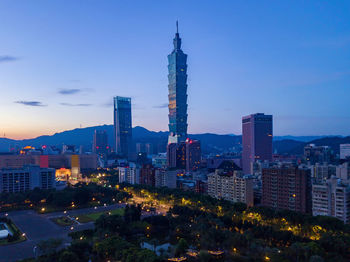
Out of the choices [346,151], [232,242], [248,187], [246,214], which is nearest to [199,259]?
[232,242]

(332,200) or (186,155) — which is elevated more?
(186,155)

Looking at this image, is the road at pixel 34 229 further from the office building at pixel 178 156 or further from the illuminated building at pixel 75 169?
the office building at pixel 178 156

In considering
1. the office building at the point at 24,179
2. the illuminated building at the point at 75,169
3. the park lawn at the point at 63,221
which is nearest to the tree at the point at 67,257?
the park lawn at the point at 63,221

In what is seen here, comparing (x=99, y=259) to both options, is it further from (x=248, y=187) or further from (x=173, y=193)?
(x=248, y=187)

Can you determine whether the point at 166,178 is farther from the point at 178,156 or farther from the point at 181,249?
the point at 178,156

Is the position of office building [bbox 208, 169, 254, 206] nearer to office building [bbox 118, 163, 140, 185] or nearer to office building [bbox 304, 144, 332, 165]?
office building [bbox 118, 163, 140, 185]

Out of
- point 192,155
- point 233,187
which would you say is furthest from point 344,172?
point 192,155

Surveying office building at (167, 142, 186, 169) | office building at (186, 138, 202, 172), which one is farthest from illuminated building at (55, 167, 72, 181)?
office building at (186, 138, 202, 172)
